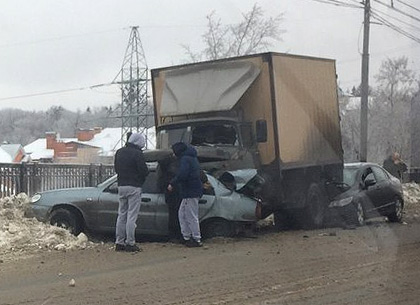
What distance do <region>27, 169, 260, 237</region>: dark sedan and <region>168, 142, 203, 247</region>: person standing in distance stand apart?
1.87 ft

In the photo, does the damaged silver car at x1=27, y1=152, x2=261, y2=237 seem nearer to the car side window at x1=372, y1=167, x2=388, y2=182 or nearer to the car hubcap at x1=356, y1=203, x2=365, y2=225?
the car hubcap at x1=356, y1=203, x2=365, y2=225

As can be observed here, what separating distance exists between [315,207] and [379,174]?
7.93ft

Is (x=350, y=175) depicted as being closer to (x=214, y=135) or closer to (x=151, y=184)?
(x=214, y=135)

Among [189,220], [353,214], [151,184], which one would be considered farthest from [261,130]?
[353,214]

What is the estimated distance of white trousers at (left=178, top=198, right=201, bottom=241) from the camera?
424 inches

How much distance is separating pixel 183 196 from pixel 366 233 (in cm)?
411

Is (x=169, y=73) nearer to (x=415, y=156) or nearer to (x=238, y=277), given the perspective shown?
(x=238, y=277)

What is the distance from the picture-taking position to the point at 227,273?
8.61 metres

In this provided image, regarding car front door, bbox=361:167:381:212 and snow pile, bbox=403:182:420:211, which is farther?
snow pile, bbox=403:182:420:211

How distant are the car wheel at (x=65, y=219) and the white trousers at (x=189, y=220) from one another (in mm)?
2011

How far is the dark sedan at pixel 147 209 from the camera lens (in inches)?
448

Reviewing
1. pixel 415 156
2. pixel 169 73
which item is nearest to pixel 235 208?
pixel 169 73

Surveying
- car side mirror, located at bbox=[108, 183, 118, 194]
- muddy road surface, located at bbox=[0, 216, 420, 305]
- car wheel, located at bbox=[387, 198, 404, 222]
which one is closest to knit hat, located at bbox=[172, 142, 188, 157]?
car side mirror, located at bbox=[108, 183, 118, 194]

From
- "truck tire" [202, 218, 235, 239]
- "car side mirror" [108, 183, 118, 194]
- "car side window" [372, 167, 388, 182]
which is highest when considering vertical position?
"car side mirror" [108, 183, 118, 194]
